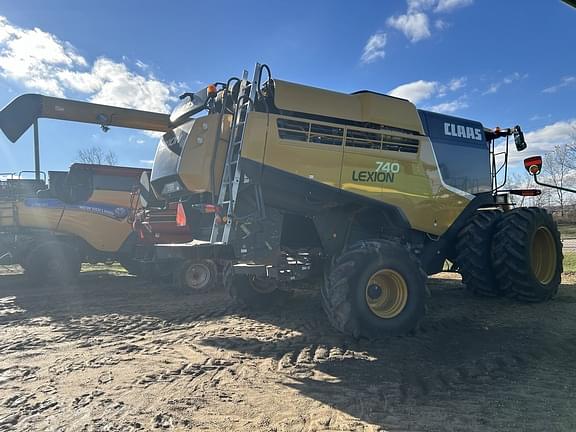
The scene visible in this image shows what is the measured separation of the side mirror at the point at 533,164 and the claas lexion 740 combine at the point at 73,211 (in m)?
6.29

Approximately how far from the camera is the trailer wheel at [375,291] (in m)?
4.60

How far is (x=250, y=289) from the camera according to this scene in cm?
650

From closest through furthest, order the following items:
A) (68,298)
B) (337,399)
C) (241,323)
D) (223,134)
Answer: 1. (337,399)
2. (223,134)
3. (241,323)
4. (68,298)

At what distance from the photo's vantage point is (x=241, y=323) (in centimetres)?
574

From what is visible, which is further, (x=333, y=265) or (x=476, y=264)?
(x=476, y=264)

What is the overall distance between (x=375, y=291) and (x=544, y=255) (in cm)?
362

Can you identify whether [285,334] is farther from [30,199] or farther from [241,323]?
[30,199]

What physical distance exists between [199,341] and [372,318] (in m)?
1.89

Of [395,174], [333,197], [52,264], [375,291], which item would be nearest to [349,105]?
[395,174]

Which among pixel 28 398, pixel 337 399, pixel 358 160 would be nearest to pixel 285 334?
pixel 337 399

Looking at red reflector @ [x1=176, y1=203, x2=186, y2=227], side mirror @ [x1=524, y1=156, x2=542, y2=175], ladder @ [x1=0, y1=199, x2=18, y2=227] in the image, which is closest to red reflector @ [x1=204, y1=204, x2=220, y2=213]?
red reflector @ [x1=176, y1=203, x2=186, y2=227]

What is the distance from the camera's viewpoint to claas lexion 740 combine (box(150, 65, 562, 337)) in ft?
15.8

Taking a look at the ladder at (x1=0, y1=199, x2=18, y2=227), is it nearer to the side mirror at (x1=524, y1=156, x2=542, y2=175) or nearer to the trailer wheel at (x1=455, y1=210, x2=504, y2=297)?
the trailer wheel at (x1=455, y1=210, x2=504, y2=297)

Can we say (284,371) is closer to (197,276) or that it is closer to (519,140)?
(197,276)
